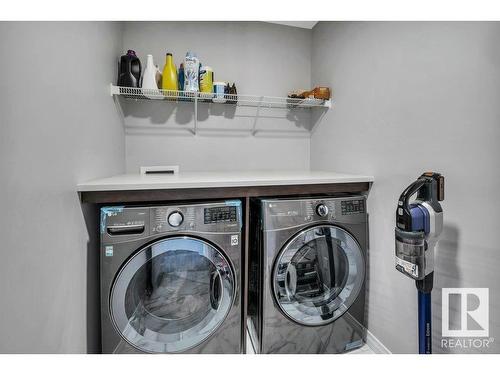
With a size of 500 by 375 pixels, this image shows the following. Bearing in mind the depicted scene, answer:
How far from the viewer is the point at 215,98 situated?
5.90 feet

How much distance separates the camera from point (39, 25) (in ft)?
2.57

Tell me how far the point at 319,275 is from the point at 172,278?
84cm

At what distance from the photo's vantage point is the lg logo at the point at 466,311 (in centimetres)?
95

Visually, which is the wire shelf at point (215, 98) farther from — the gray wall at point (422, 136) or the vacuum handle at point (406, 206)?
the vacuum handle at point (406, 206)

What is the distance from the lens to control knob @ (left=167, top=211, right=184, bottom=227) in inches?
44.6

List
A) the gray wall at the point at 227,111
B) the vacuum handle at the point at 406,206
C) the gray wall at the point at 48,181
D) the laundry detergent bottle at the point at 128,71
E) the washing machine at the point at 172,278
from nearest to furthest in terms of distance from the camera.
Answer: the gray wall at the point at 48,181 < the vacuum handle at the point at 406,206 < the washing machine at the point at 172,278 < the laundry detergent bottle at the point at 128,71 < the gray wall at the point at 227,111

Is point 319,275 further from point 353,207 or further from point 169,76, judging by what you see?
point 169,76

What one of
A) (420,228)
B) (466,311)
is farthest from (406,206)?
(466,311)

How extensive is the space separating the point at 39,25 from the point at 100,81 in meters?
0.56

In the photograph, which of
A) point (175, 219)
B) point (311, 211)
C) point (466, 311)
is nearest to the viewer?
point (466, 311)

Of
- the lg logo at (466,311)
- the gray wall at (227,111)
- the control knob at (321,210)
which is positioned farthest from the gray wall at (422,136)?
the gray wall at (227,111)

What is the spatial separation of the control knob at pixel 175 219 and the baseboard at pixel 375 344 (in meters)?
1.41

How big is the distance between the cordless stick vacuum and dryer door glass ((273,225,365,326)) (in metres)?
0.42
